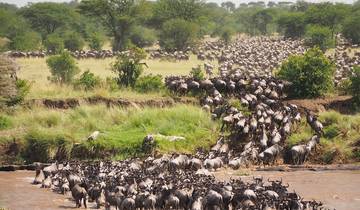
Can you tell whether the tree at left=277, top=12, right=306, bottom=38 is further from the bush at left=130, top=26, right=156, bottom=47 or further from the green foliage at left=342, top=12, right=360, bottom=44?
the bush at left=130, top=26, right=156, bottom=47

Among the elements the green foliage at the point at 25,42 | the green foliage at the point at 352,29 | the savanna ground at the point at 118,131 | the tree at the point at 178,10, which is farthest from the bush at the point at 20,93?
the tree at the point at 178,10

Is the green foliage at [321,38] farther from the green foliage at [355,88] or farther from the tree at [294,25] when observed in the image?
the green foliage at [355,88]

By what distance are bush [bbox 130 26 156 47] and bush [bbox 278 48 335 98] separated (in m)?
46.7

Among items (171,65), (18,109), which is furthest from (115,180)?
(171,65)

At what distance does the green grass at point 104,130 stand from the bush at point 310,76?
5641 mm

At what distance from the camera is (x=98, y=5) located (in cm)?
6844

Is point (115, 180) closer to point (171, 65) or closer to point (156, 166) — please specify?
point (156, 166)

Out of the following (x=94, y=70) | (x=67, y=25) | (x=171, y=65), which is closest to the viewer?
(x=94, y=70)

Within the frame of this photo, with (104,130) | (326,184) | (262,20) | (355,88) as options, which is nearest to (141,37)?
(262,20)

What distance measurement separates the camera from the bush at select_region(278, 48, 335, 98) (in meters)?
30.6

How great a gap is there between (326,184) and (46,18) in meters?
65.5

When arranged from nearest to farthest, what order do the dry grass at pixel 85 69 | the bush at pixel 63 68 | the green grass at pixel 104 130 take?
the green grass at pixel 104 130 < the dry grass at pixel 85 69 < the bush at pixel 63 68

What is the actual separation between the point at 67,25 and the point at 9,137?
60.3 meters

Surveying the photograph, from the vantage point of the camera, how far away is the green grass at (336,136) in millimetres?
24844
